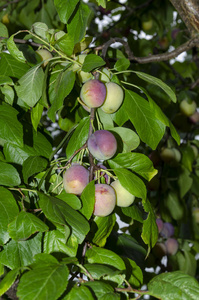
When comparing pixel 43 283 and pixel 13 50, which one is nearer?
pixel 43 283

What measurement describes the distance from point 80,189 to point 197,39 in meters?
0.46

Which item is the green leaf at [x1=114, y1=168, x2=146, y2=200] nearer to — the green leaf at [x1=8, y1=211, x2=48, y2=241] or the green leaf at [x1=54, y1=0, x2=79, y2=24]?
the green leaf at [x1=8, y1=211, x2=48, y2=241]

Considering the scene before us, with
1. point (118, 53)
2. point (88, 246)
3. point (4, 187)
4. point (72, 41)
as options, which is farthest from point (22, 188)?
point (118, 53)

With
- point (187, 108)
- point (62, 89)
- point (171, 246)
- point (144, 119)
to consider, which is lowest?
point (171, 246)

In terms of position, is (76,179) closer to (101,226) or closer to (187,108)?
(101,226)

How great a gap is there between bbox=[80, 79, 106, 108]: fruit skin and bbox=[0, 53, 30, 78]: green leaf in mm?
151

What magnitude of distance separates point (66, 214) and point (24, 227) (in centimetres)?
6

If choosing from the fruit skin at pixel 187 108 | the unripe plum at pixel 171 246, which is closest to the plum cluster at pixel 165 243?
the unripe plum at pixel 171 246

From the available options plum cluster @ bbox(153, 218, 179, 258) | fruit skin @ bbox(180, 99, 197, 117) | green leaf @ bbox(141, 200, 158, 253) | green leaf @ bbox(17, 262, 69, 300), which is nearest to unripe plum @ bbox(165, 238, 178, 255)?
plum cluster @ bbox(153, 218, 179, 258)

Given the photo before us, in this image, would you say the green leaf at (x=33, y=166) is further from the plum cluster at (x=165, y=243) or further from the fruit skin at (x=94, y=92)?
the plum cluster at (x=165, y=243)

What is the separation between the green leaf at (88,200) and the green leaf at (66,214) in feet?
0.08

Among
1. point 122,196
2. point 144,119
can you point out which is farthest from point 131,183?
point 144,119

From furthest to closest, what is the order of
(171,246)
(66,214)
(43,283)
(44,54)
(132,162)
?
(171,246)
(44,54)
(132,162)
(66,214)
(43,283)

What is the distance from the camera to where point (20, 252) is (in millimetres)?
583
